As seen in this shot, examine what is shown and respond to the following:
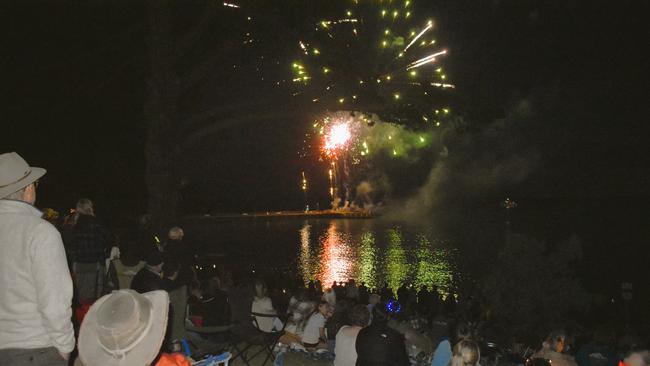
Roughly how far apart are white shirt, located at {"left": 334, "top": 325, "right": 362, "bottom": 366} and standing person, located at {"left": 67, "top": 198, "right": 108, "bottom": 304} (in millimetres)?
3758

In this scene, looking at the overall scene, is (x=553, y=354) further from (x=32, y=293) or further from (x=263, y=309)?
(x=32, y=293)

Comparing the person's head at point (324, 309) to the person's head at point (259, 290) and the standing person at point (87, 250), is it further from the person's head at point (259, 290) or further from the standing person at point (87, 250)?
the standing person at point (87, 250)

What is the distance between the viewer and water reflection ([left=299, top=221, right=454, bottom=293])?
55.8 m

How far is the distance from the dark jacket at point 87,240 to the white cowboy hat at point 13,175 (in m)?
4.85

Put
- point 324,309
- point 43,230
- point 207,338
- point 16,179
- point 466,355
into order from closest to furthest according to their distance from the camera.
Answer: point 43,230 < point 16,179 < point 466,355 < point 207,338 < point 324,309

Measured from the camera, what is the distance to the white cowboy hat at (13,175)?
334cm

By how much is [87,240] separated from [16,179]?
4.98 meters

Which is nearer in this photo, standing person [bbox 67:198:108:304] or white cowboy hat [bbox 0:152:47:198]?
white cowboy hat [bbox 0:152:47:198]

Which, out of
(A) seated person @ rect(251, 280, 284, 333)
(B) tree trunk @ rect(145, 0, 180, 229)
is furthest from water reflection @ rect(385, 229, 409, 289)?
(A) seated person @ rect(251, 280, 284, 333)

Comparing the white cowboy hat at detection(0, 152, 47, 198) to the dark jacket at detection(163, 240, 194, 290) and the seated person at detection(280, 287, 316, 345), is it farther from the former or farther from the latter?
the seated person at detection(280, 287, 316, 345)

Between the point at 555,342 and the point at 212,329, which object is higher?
the point at 212,329

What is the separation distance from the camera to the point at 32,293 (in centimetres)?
319

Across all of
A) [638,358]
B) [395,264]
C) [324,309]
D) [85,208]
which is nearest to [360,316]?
[638,358]

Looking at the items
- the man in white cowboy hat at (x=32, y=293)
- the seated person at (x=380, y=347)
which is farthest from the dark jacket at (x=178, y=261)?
the man in white cowboy hat at (x=32, y=293)
